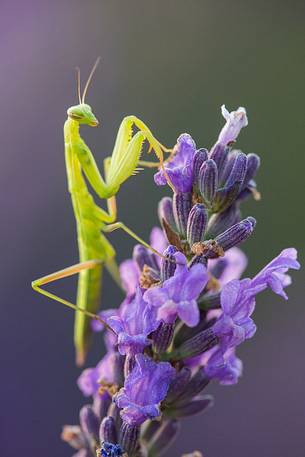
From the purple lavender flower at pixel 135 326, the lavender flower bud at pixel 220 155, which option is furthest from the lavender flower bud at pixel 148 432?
the lavender flower bud at pixel 220 155

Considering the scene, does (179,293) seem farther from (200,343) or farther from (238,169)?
(238,169)

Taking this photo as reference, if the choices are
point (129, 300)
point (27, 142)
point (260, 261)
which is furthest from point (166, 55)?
point (129, 300)

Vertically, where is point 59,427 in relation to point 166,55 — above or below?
below

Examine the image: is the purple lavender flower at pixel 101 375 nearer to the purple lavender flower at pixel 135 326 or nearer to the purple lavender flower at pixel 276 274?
the purple lavender flower at pixel 135 326

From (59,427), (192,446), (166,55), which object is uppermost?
(166,55)

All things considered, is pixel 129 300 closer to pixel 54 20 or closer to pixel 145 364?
pixel 145 364

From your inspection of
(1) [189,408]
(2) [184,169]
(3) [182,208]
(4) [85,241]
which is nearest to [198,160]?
(2) [184,169]

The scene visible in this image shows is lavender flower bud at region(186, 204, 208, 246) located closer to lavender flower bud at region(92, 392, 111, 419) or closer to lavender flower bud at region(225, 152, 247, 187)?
lavender flower bud at region(225, 152, 247, 187)
